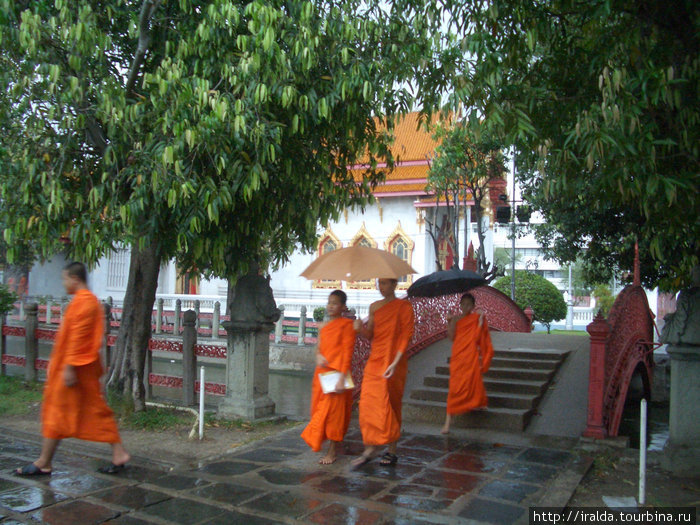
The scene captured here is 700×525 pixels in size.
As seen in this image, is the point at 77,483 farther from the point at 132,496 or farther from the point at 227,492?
the point at 227,492

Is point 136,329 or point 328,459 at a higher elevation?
point 136,329

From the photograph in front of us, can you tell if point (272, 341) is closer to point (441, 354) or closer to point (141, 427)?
point (441, 354)

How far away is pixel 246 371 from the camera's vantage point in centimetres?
749

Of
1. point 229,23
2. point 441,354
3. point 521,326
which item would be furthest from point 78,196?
point 521,326

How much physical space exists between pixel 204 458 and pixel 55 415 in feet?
5.06

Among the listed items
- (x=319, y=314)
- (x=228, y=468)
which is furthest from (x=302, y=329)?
(x=228, y=468)

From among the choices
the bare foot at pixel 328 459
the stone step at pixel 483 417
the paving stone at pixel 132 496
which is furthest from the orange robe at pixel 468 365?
the paving stone at pixel 132 496

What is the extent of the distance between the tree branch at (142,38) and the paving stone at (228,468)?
4389mm

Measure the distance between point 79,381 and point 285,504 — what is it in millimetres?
1941

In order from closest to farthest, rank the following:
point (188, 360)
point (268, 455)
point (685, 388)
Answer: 1. point (685, 388)
2. point (268, 455)
3. point (188, 360)

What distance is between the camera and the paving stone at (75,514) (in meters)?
4.30

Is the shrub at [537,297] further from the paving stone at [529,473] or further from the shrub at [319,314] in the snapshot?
the paving stone at [529,473]

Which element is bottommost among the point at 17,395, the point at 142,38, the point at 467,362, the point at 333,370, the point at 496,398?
the point at 17,395

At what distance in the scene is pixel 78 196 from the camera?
21.6 feet
